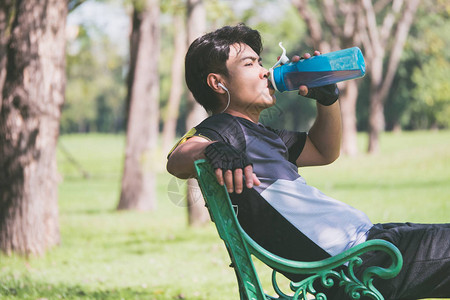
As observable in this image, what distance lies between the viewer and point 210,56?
272cm

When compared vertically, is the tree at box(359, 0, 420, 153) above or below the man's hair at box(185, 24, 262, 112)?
above

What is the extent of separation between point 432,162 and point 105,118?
81.8 meters

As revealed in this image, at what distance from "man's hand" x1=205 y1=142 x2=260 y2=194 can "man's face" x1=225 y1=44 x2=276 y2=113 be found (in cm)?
53

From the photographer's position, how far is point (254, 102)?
8.76 feet

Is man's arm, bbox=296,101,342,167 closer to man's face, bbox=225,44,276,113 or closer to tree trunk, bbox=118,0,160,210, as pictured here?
man's face, bbox=225,44,276,113

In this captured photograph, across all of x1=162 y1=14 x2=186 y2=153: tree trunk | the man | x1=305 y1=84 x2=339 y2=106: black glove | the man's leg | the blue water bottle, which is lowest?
the man's leg

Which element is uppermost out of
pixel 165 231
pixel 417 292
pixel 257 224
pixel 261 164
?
pixel 261 164

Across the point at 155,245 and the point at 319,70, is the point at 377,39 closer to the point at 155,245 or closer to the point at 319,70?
the point at 155,245

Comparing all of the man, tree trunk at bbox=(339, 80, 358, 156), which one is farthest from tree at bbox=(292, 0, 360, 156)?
the man

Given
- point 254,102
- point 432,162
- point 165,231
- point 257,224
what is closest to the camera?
point 257,224

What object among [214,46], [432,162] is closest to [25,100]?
[214,46]

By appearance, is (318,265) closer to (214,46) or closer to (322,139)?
(322,139)

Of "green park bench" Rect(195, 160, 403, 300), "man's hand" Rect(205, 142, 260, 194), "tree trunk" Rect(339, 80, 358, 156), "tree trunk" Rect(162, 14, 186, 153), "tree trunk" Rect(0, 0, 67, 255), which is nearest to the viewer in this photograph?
"man's hand" Rect(205, 142, 260, 194)

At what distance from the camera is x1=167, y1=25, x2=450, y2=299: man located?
92.0 inches
